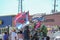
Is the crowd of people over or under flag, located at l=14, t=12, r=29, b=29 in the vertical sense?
under

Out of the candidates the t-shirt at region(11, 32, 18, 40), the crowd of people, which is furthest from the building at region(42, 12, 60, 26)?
the crowd of people

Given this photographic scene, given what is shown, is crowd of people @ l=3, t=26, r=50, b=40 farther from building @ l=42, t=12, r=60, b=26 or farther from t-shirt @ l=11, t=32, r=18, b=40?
building @ l=42, t=12, r=60, b=26

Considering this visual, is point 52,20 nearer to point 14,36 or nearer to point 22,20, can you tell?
point 22,20

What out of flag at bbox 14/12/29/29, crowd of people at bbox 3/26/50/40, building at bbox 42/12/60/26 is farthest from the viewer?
building at bbox 42/12/60/26

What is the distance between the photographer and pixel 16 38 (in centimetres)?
1886

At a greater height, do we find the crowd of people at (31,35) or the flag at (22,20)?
the flag at (22,20)

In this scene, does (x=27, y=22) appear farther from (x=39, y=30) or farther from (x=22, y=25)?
(x=39, y=30)

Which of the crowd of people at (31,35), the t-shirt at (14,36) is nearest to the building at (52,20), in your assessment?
the t-shirt at (14,36)

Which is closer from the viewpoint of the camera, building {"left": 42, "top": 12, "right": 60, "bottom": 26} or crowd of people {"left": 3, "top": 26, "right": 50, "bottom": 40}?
crowd of people {"left": 3, "top": 26, "right": 50, "bottom": 40}

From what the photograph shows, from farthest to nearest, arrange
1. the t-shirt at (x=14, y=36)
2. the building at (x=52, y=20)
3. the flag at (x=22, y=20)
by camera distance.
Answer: the building at (x=52, y=20) → the flag at (x=22, y=20) → the t-shirt at (x=14, y=36)

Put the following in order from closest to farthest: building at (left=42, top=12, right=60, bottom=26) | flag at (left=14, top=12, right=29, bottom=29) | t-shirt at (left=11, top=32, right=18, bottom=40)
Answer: t-shirt at (left=11, top=32, right=18, bottom=40)
flag at (left=14, top=12, right=29, bottom=29)
building at (left=42, top=12, right=60, bottom=26)

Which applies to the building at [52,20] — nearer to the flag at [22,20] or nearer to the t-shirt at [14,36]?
the flag at [22,20]

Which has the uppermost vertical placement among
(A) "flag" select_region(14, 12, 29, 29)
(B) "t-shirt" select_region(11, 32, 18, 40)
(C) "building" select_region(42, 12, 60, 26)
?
(A) "flag" select_region(14, 12, 29, 29)

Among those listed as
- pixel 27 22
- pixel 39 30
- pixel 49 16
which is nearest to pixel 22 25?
pixel 27 22
